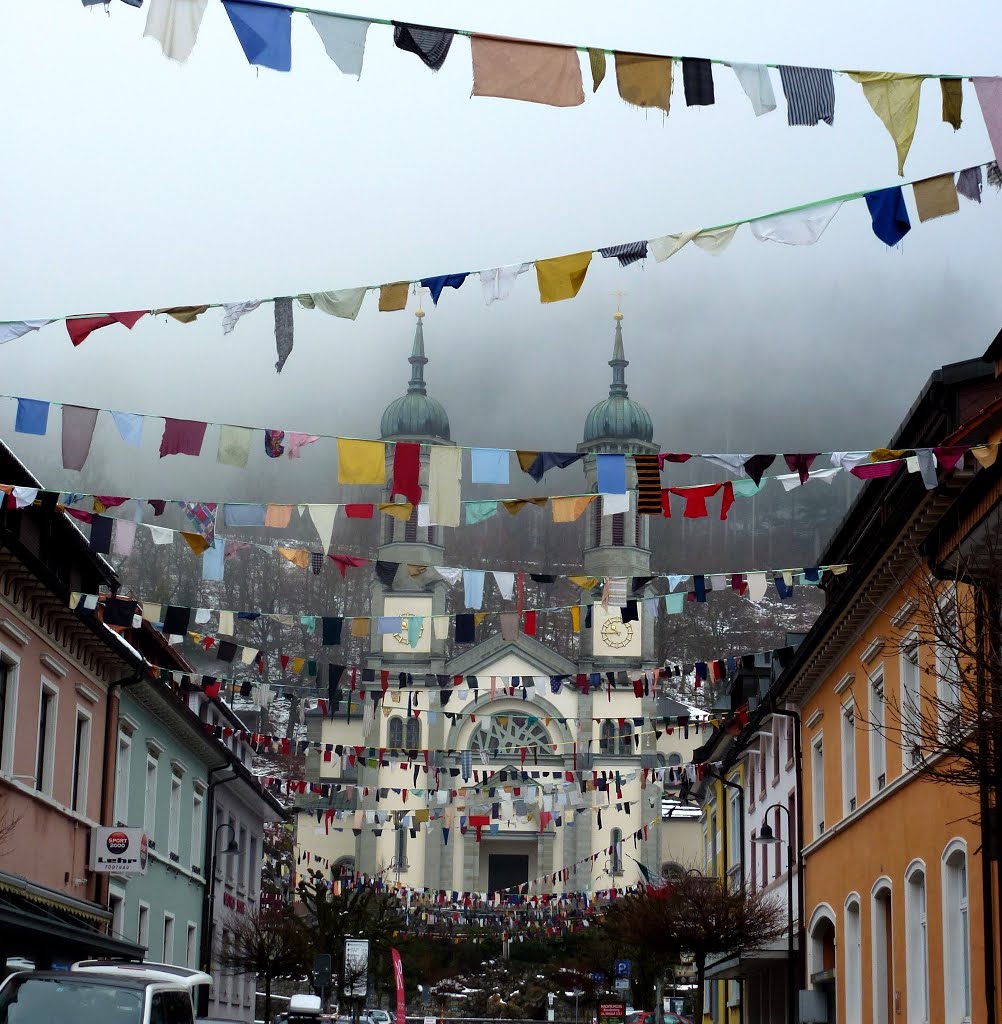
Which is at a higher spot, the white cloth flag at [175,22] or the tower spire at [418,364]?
the tower spire at [418,364]

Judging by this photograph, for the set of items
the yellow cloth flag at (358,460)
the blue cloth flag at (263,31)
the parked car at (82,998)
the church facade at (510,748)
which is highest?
the church facade at (510,748)

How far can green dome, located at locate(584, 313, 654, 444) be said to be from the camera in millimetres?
88500

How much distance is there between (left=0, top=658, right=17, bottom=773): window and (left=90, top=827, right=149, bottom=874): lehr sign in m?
3.66

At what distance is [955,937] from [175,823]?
54.0ft

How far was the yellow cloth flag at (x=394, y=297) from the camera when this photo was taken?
1286 centimetres

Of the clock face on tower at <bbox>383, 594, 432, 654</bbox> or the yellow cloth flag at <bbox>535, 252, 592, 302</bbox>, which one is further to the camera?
the clock face on tower at <bbox>383, 594, 432, 654</bbox>

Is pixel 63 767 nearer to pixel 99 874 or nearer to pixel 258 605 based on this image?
pixel 99 874

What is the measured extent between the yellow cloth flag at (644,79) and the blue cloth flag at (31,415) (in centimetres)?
690

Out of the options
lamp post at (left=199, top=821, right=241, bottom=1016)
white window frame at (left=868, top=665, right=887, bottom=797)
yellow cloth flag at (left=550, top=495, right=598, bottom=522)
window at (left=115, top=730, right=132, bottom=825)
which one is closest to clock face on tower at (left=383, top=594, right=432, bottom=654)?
lamp post at (left=199, top=821, right=241, bottom=1016)

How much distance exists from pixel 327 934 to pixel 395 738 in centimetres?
3426

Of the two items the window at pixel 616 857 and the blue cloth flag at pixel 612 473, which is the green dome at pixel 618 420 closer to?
the window at pixel 616 857

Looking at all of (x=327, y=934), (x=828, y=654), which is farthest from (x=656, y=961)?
(x=828, y=654)

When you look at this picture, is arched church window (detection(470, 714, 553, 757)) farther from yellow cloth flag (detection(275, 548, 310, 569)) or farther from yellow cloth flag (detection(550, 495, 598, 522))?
yellow cloth flag (detection(550, 495, 598, 522))

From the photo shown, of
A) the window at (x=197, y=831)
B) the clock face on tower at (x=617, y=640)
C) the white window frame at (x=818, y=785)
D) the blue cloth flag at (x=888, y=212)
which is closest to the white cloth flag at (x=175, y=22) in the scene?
the blue cloth flag at (x=888, y=212)
